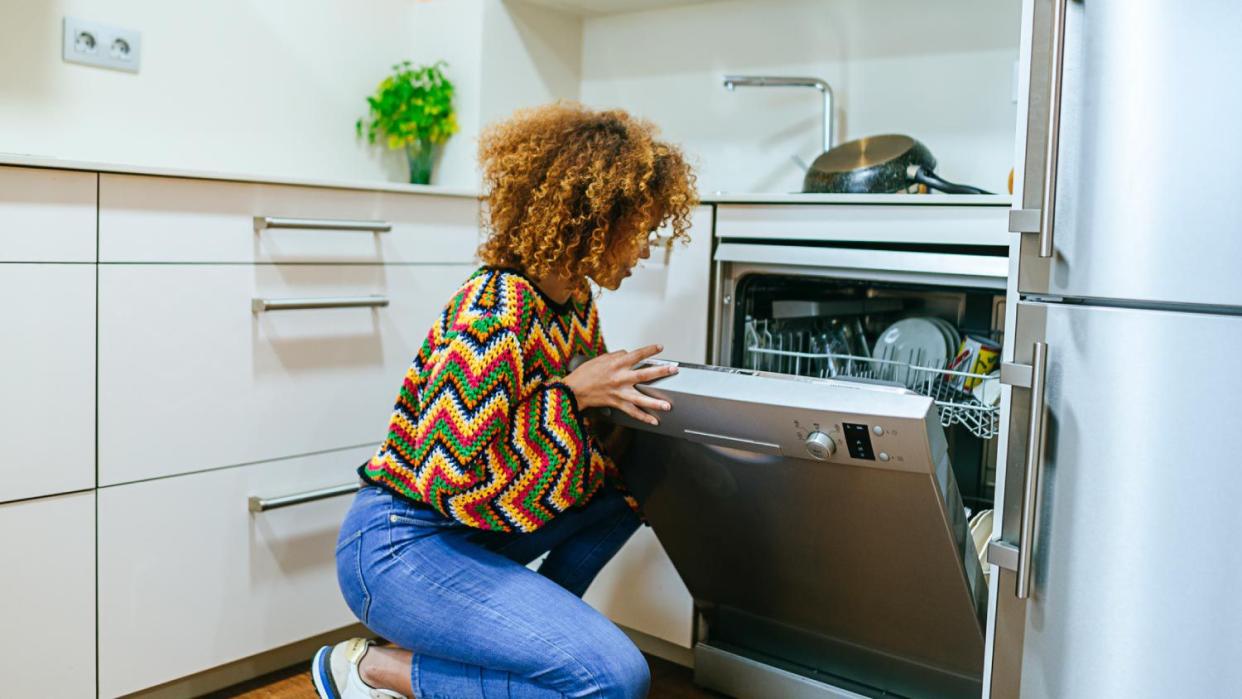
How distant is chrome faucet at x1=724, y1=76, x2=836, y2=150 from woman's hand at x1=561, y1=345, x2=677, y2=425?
38.6 inches

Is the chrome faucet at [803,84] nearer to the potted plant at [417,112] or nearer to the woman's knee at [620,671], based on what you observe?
the potted plant at [417,112]

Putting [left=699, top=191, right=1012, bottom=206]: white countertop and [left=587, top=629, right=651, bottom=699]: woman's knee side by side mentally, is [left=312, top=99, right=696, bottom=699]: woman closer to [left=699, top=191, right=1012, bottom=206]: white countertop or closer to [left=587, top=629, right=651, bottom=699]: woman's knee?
[left=587, top=629, right=651, bottom=699]: woman's knee

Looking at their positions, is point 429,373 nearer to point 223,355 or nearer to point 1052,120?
point 223,355

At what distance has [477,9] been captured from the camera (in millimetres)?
2395

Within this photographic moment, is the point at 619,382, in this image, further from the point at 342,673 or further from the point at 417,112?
the point at 417,112

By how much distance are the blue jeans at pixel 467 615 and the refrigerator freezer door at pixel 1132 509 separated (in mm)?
511

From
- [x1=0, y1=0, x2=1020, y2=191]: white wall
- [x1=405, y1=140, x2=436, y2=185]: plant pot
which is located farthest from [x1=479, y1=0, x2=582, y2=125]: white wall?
[x1=405, y1=140, x2=436, y2=185]: plant pot

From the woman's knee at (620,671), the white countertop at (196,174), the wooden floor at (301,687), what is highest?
the white countertop at (196,174)

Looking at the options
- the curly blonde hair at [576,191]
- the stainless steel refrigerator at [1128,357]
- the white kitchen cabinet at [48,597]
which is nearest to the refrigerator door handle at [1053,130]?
the stainless steel refrigerator at [1128,357]

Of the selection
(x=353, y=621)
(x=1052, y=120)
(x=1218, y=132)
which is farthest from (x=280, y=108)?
(x=1218, y=132)

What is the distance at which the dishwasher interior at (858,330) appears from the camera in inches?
68.4

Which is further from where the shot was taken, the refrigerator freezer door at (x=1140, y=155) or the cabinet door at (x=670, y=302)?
the cabinet door at (x=670, y=302)

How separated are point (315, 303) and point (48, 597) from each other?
608mm

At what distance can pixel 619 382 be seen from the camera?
4.35 feet
